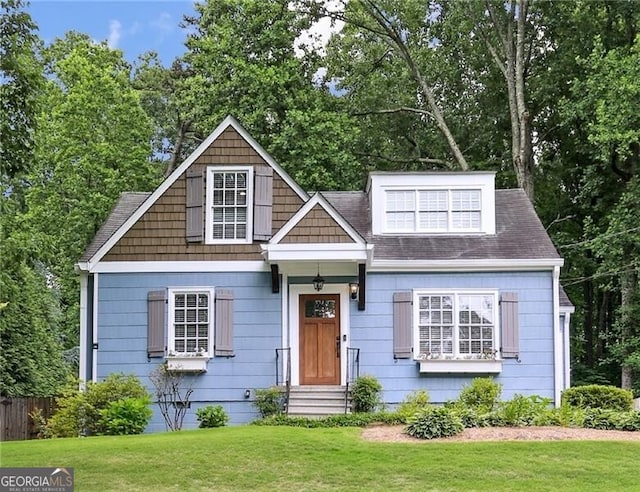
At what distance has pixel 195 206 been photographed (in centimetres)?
1502

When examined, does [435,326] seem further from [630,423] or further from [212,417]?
[212,417]

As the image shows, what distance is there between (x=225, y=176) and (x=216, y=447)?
20.9ft

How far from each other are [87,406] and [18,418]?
2.87 metres

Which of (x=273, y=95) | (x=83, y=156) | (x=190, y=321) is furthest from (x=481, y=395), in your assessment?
(x=83, y=156)

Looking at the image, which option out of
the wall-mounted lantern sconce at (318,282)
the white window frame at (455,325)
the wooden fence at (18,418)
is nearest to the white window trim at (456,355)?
the white window frame at (455,325)

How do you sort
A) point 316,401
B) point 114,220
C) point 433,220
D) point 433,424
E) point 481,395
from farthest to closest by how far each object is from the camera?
point 114,220 < point 433,220 < point 316,401 < point 481,395 < point 433,424

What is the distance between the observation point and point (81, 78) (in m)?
24.5

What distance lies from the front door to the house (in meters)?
0.02

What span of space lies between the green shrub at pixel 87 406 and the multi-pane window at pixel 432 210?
6.15m

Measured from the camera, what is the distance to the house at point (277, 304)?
14.7 metres

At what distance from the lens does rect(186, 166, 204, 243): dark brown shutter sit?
589 inches

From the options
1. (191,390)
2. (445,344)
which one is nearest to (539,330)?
(445,344)

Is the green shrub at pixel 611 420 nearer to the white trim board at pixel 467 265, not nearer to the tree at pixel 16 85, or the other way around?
the white trim board at pixel 467 265

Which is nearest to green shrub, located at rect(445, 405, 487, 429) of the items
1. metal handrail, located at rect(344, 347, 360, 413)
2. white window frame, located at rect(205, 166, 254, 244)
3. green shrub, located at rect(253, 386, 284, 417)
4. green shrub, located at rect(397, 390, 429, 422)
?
green shrub, located at rect(397, 390, 429, 422)
